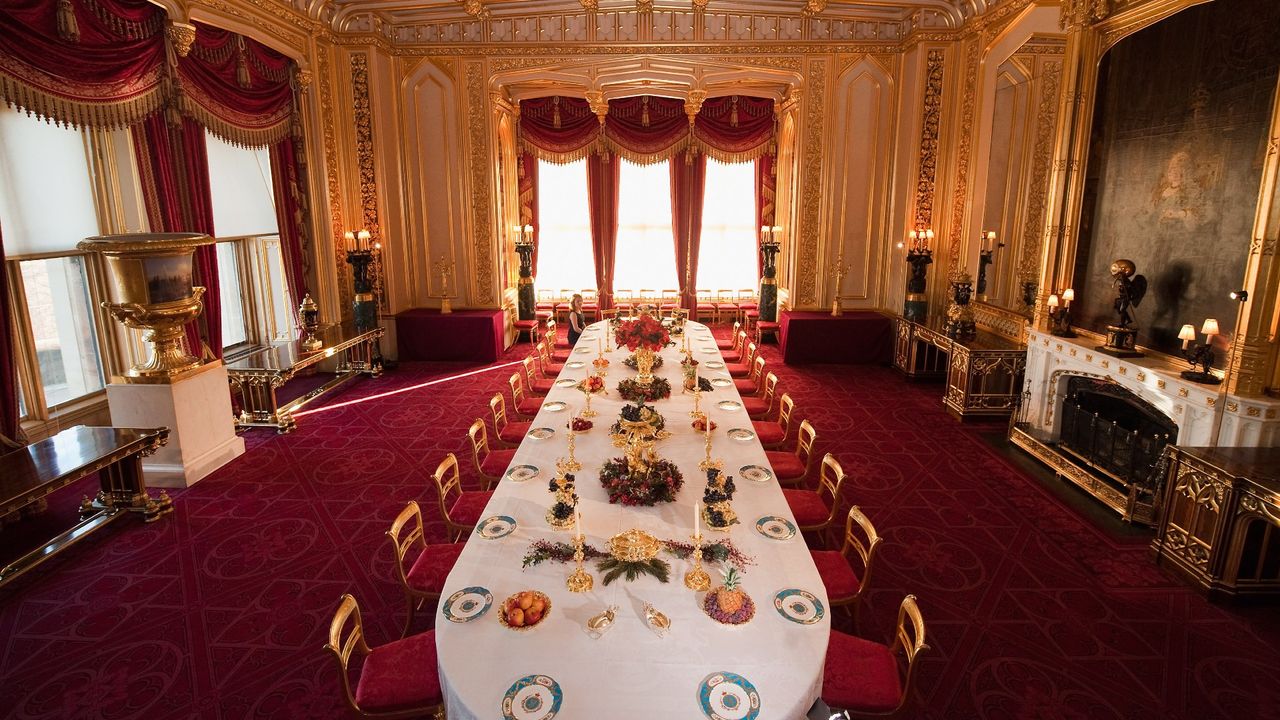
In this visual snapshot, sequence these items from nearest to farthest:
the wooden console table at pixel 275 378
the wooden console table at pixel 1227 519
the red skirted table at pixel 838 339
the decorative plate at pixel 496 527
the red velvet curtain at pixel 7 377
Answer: the decorative plate at pixel 496 527 < the wooden console table at pixel 1227 519 < the red velvet curtain at pixel 7 377 < the wooden console table at pixel 275 378 < the red skirted table at pixel 838 339

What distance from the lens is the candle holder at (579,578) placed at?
2850 millimetres

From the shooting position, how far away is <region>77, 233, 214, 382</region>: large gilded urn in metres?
5.23

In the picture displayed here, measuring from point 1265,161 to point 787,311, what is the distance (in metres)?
6.37

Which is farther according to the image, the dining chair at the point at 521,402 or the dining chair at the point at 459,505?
the dining chair at the point at 521,402

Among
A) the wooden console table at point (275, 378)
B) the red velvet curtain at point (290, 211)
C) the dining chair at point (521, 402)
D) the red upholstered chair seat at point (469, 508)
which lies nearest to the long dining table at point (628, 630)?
the red upholstered chair seat at point (469, 508)

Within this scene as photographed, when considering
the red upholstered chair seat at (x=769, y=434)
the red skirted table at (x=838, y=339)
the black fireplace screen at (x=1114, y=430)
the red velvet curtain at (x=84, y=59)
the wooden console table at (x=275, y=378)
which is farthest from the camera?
the red skirted table at (x=838, y=339)

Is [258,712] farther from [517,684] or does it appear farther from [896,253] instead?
[896,253]

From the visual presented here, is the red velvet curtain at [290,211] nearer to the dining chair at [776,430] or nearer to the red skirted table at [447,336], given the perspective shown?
the red skirted table at [447,336]

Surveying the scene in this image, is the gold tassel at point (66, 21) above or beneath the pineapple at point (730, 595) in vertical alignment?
above

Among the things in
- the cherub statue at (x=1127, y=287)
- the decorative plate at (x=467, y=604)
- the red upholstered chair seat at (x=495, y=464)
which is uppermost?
the cherub statue at (x=1127, y=287)

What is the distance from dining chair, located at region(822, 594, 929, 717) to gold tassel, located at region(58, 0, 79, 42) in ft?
21.8

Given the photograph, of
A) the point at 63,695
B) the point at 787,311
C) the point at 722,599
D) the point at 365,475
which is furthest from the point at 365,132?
the point at 722,599

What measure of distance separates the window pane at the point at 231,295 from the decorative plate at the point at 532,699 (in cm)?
850

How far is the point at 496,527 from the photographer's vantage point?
337 cm
